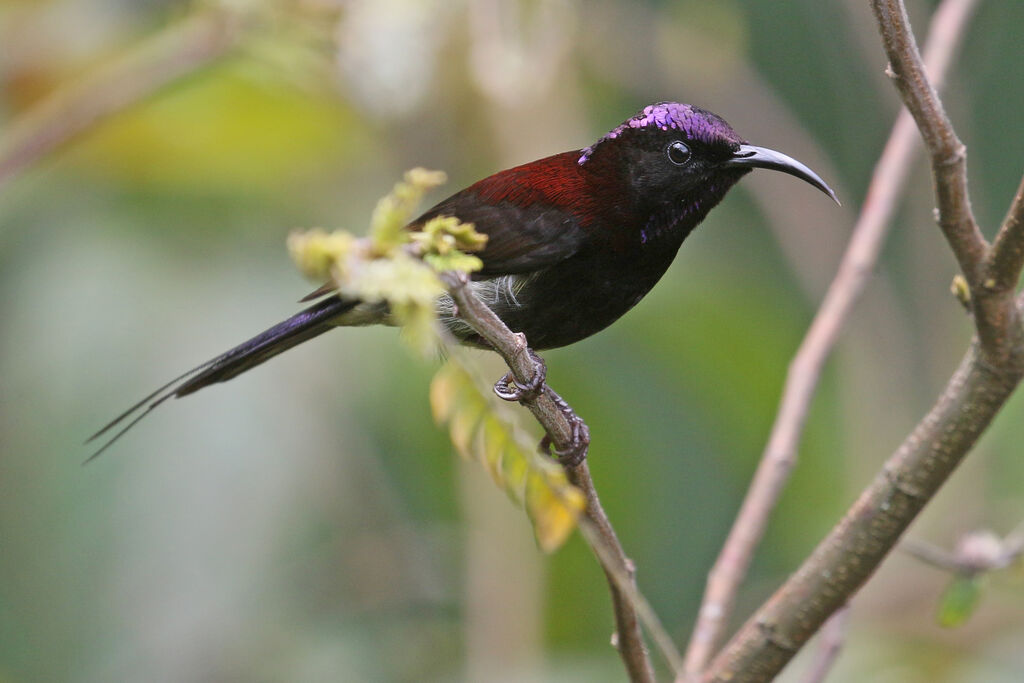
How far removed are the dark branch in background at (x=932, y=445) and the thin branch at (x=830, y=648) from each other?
9.4 inches

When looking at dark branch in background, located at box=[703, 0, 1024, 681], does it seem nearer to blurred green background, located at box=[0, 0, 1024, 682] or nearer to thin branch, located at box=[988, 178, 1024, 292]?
thin branch, located at box=[988, 178, 1024, 292]

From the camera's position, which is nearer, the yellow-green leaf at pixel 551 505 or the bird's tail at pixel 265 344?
the yellow-green leaf at pixel 551 505

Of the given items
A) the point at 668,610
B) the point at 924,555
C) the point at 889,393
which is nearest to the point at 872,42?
the point at 889,393

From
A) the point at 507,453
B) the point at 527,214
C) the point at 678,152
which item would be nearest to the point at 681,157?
the point at 678,152

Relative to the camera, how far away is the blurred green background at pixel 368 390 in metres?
3.61

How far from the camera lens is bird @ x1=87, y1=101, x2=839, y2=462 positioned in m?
2.58

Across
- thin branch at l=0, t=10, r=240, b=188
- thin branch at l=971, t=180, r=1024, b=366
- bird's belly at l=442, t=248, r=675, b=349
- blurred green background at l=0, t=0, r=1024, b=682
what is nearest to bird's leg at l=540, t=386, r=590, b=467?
bird's belly at l=442, t=248, r=675, b=349

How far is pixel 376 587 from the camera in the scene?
4.42m

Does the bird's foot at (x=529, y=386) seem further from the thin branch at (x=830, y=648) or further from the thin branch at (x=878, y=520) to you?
the thin branch at (x=830, y=648)

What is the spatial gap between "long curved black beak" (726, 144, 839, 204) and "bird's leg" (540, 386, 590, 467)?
0.68 meters

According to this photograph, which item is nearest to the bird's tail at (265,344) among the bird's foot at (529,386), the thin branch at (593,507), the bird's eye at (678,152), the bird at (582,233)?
the bird at (582,233)

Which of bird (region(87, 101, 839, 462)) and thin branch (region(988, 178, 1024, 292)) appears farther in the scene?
bird (region(87, 101, 839, 462))

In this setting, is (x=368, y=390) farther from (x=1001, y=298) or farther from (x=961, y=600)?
(x=1001, y=298)

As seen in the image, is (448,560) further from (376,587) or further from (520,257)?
(520,257)
